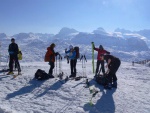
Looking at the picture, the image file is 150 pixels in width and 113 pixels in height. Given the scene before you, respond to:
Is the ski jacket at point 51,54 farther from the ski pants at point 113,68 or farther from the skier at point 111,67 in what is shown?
the ski pants at point 113,68

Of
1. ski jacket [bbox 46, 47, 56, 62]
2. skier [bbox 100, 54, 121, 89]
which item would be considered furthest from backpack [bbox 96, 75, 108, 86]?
ski jacket [bbox 46, 47, 56, 62]

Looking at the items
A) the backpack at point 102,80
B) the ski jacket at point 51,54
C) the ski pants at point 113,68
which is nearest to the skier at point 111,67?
the ski pants at point 113,68

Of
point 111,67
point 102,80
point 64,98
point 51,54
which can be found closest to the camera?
point 64,98

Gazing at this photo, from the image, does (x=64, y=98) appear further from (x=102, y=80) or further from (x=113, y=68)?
(x=113, y=68)

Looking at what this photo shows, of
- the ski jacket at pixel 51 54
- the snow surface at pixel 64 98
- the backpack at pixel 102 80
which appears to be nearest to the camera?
the snow surface at pixel 64 98

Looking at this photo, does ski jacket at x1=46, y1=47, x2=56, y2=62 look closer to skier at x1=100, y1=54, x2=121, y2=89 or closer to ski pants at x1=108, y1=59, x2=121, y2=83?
skier at x1=100, y1=54, x2=121, y2=89

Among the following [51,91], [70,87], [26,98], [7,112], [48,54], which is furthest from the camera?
[48,54]

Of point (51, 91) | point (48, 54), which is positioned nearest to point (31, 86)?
point (51, 91)

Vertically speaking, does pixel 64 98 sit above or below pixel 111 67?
below

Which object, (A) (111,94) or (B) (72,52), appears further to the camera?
(B) (72,52)

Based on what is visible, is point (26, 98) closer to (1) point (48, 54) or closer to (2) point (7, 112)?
(2) point (7, 112)

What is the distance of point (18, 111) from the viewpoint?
932 cm

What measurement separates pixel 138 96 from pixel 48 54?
6.39 metres

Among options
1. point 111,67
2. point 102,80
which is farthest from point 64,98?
point 111,67
